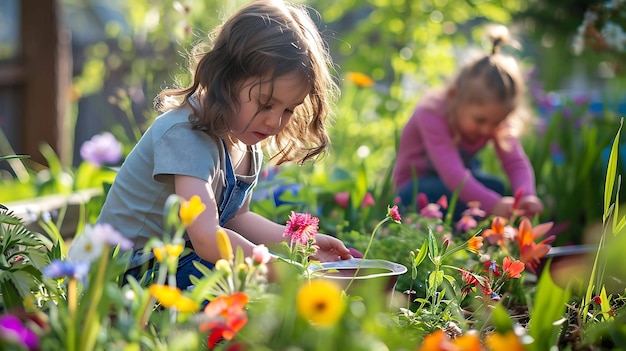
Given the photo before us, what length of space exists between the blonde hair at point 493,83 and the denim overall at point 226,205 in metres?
1.23

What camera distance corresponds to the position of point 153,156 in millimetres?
1616

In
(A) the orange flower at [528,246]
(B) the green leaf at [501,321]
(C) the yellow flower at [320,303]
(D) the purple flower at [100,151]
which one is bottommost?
(D) the purple flower at [100,151]

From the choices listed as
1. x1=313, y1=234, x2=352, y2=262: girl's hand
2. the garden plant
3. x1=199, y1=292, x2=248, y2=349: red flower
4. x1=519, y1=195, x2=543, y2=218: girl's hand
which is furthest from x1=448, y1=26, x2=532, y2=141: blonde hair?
x1=199, y1=292, x2=248, y2=349: red flower

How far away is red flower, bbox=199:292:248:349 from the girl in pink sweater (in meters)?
1.71

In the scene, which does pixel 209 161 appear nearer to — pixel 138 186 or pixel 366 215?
pixel 138 186

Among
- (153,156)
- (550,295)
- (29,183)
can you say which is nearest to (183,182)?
(153,156)

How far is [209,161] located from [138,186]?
0.24m

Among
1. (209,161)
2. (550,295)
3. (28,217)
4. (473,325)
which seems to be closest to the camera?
(550,295)

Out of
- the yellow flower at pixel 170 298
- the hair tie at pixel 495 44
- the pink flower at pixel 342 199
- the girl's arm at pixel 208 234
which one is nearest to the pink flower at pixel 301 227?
the girl's arm at pixel 208 234

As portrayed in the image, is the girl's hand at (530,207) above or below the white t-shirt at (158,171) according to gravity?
below

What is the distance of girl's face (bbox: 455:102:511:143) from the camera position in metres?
2.72

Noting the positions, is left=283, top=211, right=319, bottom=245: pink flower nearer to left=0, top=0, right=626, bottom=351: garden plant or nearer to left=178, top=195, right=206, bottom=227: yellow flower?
left=0, top=0, right=626, bottom=351: garden plant

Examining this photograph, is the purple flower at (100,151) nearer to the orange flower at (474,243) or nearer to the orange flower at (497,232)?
the orange flower at (497,232)

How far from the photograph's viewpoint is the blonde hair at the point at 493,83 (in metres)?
2.73
